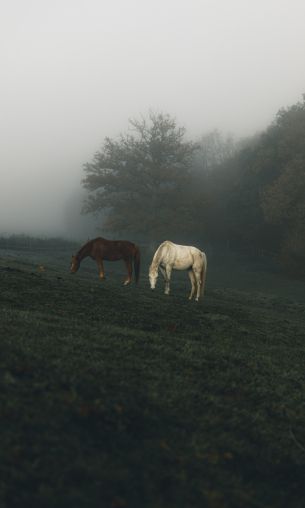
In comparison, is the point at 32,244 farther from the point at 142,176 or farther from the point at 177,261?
the point at 177,261

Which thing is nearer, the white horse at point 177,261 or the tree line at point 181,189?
the white horse at point 177,261

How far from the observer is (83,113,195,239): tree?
52219 mm

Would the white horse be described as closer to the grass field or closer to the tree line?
the grass field

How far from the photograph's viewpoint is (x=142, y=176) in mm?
53656

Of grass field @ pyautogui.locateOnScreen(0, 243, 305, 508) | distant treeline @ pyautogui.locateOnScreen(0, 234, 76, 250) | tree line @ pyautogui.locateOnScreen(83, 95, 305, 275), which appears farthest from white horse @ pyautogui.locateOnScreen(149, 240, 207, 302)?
distant treeline @ pyautogui.locateOnScreen(0, 234, 76, 250)

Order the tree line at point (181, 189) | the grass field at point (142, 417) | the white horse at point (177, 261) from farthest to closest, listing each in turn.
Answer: the tree line at point (181, 189), the white horse at point (177, 261), the grass field at point (142, 417)

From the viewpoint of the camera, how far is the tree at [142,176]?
171 ft

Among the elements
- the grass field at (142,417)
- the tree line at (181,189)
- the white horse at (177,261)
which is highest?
the tree line at (181,189)

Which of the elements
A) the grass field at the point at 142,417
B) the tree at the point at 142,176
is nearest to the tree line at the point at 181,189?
the tree at the point at 142,176

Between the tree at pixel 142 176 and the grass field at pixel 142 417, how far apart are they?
40.5 m

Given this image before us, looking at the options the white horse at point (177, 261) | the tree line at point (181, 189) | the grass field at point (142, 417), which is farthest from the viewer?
the tree line at point (181, 189)

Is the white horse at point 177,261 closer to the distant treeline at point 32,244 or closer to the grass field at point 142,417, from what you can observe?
the grass field at point 142,417

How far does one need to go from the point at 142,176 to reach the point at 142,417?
159 ft

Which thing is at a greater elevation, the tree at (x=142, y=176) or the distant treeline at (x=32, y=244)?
→ the tree at (x=142, y=176)
